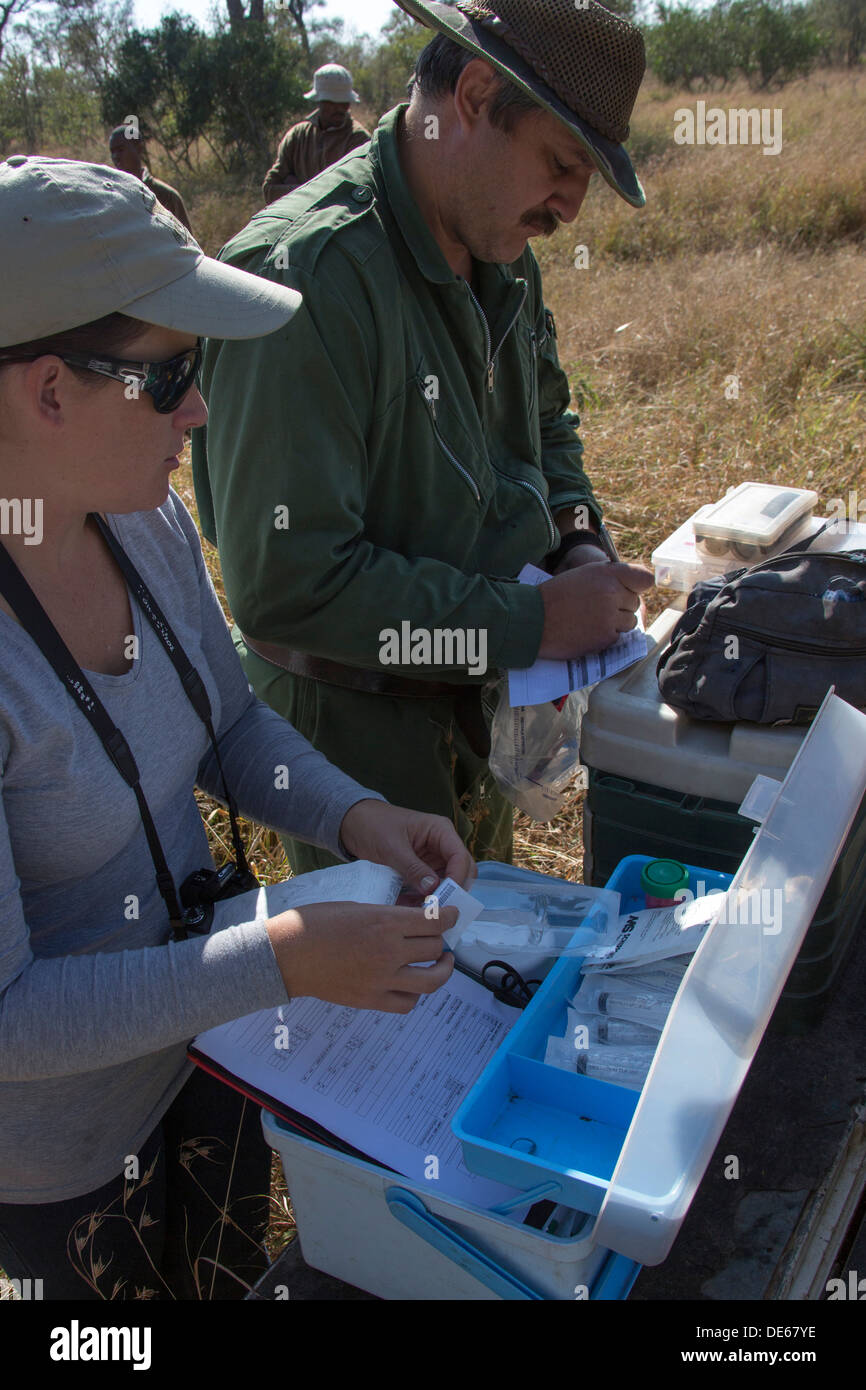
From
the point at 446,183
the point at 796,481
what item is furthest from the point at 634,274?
the point at 446,183

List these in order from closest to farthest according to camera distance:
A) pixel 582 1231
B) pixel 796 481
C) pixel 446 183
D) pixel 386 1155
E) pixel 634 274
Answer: pixel 582 1231 → pixel 386 1155 → pixel 446 183 → pixel 796 481 → pixel 634 274

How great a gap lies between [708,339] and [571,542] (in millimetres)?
4519

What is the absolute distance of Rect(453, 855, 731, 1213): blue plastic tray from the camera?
3.14 feet

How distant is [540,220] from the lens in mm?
1698

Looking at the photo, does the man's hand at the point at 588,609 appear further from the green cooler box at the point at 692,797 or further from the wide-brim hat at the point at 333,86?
the wide-brim hat at the point at 333,86

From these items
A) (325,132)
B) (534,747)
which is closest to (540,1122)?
(534,747)

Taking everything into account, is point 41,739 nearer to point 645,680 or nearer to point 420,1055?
point 420,1055

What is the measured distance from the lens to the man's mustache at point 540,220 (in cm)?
168

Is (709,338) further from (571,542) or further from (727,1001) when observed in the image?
(727,1001)

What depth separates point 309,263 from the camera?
154 centimetres

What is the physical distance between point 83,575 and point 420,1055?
2.34ft

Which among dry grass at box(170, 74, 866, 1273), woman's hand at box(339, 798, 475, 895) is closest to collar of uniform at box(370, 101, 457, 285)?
woman's hand at box(339, 798, 475, 895)

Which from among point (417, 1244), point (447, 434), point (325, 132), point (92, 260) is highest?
point (325, 132)

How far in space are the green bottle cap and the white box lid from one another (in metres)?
0.18
